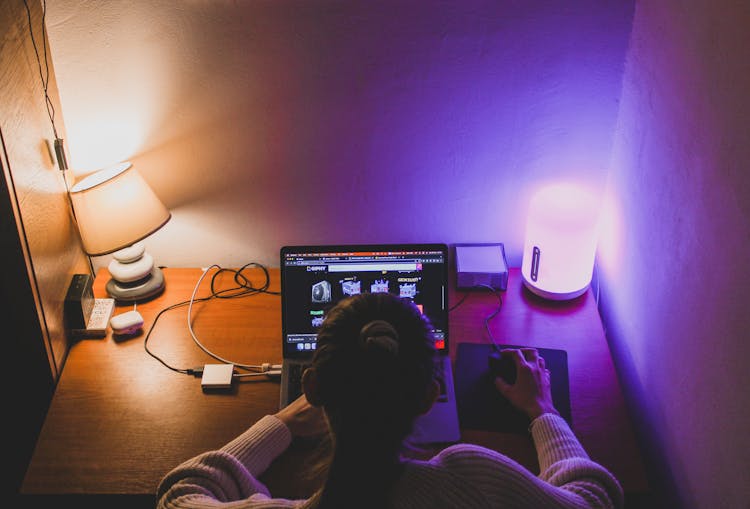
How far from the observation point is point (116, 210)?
1.75 meters

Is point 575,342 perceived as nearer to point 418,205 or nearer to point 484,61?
point 418,205

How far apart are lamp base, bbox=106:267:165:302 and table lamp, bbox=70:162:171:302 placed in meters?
0.10

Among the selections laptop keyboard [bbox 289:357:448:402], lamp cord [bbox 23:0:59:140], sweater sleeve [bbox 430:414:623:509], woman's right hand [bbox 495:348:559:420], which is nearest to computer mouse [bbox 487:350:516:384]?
woman's right hand [bbox 495:348:559:420]

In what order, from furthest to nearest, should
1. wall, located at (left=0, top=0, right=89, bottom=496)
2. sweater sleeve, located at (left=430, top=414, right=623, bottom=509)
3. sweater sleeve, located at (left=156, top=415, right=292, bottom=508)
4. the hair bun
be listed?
wall, located at (left=0, top=0, right=89, bottom=496), sweater sleeve, located at (left=156, top=415, right=292, bottom=508), sweater sleeve, located at (left=430, top=414, right=623, bottom=509), the hair bun

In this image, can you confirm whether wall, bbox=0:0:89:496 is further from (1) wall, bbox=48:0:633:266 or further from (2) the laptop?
(2) the laptop

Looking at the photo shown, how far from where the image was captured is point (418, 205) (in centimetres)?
199

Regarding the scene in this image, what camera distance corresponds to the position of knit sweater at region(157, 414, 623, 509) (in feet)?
3.55

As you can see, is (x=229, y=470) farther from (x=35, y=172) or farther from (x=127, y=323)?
(x=35, y=172)

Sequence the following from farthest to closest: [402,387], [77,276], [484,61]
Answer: [77,276]
[484,61]
[402,387]

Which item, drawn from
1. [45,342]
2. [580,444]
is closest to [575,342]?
[580,444]

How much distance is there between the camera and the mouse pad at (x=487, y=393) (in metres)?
1.53

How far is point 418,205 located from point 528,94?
1.48 feet

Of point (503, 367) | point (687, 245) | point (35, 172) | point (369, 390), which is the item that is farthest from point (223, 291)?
point (687, 245)

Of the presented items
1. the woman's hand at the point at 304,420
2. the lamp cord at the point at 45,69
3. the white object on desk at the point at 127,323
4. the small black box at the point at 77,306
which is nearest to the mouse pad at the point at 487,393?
the woman's hand at the point at 304,420
